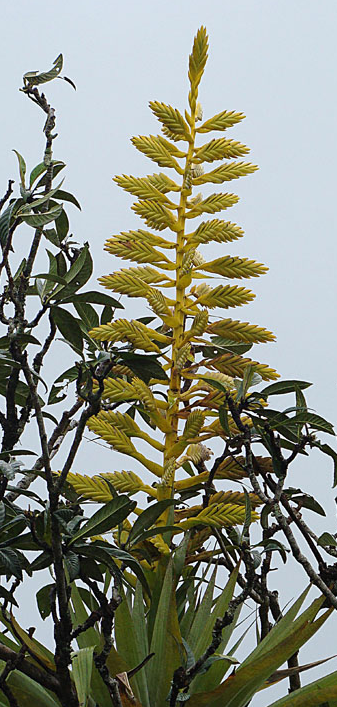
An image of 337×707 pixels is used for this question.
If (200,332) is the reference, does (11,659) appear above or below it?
below

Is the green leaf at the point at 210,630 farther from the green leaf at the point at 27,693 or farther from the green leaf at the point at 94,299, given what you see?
the green leaf at the point at 94,299

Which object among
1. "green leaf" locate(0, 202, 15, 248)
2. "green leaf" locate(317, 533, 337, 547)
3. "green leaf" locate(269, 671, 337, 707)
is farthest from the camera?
"green leaf" locate(317, 533, 337, 547)

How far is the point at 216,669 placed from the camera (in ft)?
2.33

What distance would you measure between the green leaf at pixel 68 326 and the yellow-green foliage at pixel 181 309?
23 mm

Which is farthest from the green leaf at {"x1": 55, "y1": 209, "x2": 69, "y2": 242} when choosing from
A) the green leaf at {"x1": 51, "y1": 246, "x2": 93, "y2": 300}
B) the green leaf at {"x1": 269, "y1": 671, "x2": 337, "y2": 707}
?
the green leaf at {"x1": 269, "y1": 671, "x2": 337, "y2": 707}

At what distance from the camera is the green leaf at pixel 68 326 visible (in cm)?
70

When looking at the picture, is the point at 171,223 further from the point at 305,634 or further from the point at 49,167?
the point at 305,634

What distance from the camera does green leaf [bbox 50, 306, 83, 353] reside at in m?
0.70

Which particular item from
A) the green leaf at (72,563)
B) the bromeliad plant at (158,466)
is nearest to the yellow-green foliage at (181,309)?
the bromeliad plant at (158,466)

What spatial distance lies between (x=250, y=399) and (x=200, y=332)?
0.09 m

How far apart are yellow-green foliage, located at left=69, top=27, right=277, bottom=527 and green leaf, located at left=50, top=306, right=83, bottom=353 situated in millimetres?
23

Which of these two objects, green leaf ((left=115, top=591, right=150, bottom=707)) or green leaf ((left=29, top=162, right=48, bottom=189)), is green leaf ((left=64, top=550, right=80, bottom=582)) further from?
green leaf ((left=29, top=162, right=48, bottom=189))

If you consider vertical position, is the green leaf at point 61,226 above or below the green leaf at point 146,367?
above

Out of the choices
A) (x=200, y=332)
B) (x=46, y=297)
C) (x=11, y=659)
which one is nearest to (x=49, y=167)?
(x=46, y=297)
